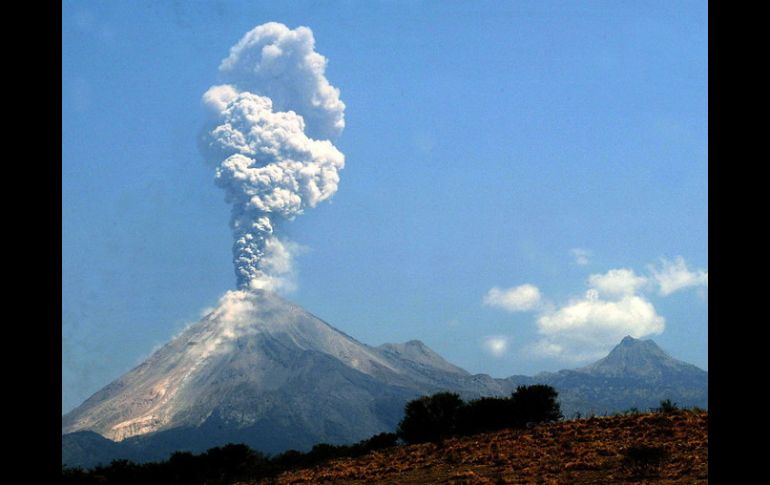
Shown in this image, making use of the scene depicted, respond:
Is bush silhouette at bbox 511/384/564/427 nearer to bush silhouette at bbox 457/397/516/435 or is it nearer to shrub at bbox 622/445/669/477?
bush silhouette at bbox 457/397/516/435

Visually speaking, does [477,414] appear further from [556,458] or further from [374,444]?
[556,458]

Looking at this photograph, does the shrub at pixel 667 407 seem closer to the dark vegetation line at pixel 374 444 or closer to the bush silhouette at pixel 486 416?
the dark vegetation line at pixel 374 444

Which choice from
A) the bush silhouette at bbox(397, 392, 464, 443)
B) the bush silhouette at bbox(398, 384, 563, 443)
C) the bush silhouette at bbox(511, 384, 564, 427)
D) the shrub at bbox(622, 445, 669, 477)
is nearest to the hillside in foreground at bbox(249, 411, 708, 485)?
the shrub at bbox(622, 445, 669, 477)

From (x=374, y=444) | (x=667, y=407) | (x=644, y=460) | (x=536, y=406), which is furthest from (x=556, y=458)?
(x=374, y=444)
